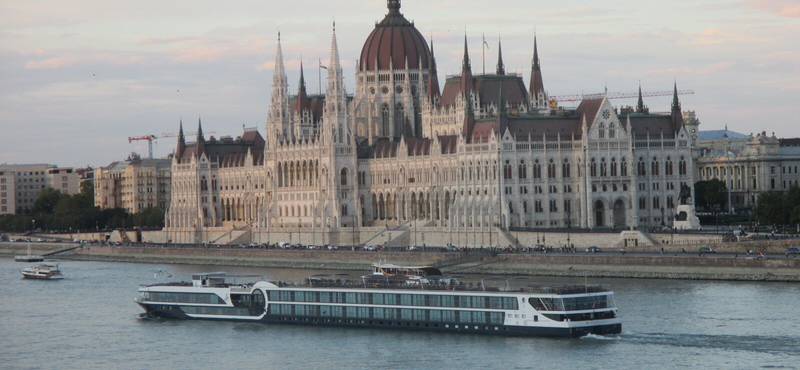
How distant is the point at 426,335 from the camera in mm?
90438

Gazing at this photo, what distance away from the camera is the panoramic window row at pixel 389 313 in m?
89.4

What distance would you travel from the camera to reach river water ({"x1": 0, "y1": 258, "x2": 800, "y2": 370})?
80062 millimetres

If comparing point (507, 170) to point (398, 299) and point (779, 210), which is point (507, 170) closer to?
point (779, 210)

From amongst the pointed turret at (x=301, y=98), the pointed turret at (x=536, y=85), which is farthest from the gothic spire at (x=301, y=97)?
the pointed turret at (x=536, y=85)

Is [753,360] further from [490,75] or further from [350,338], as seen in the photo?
[490,75]

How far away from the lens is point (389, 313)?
92.9 metres

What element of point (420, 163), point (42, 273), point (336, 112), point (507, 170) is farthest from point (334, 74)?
point (42, 273)

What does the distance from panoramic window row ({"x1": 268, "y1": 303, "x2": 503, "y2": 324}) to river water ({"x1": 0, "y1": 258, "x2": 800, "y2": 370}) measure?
1.01 meters

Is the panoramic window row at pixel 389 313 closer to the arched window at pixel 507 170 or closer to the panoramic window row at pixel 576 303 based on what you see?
the panoramic window row at pixel 576 303

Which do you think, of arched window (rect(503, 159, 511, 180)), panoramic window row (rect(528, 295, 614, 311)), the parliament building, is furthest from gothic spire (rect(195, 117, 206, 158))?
panoramic window row (rect(528, 295, 614, 311))

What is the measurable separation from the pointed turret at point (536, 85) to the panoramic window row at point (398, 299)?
75178 mm

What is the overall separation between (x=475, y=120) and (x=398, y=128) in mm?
31582

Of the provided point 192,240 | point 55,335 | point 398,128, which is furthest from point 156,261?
point 55,335

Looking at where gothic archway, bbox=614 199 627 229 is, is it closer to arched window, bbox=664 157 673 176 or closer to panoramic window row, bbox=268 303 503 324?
arched window, bbox=664 157 673 176
